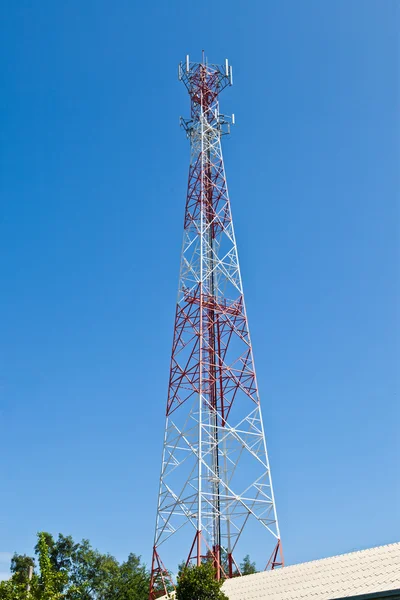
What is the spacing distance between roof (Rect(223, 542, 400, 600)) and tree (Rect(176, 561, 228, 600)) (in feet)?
3.60

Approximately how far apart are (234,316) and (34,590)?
1704 cm

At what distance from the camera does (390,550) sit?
68.3 feet

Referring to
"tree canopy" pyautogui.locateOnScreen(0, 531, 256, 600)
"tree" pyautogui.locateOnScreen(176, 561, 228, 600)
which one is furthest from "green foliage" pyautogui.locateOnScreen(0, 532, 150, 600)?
"tree" pyautogui.locateOnScreen(176, 561, 228, 600)

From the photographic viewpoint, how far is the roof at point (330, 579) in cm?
1758

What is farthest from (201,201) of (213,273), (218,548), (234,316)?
(218,548)

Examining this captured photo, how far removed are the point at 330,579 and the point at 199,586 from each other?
5.01 meters

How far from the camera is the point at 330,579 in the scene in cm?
1997

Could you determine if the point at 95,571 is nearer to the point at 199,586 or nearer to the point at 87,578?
the point at 87,578

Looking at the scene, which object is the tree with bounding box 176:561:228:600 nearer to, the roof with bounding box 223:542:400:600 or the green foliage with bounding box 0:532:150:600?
the roof with bounding box 223:542:400:600

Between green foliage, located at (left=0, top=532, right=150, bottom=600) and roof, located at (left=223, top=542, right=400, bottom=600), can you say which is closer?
roof, located at (left=223, top=542, right=400, bottom=600)

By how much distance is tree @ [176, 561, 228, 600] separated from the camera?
22.0 metres

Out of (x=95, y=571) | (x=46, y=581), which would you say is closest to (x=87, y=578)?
(x=95, y=571)

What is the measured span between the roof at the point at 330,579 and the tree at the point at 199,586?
1099 millimetres

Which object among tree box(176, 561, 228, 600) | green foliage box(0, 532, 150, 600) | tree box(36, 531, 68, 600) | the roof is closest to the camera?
the roof
